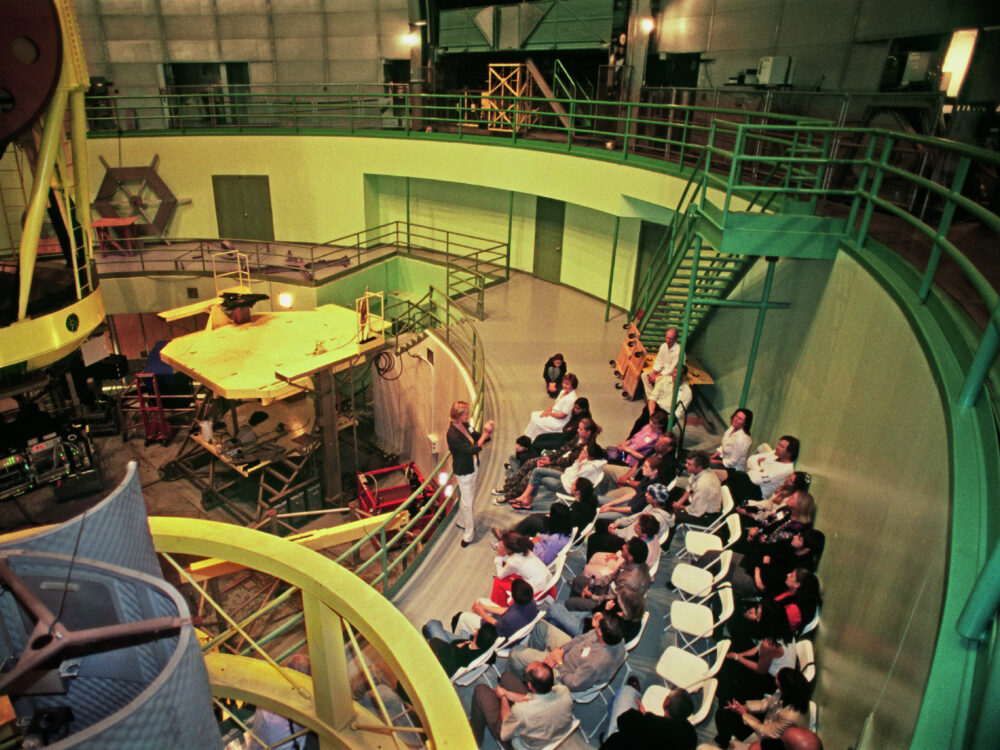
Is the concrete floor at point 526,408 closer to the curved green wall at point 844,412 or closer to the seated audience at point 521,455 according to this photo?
the seated audience at point 521,455

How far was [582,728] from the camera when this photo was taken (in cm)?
535

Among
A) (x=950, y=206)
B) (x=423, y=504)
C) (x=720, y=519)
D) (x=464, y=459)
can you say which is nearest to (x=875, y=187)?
(x=950, y=206)

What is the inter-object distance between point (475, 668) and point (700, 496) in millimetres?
3183

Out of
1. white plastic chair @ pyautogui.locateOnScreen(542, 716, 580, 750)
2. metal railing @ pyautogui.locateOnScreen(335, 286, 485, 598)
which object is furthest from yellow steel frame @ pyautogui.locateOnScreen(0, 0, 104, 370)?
white plastic chair @ pyautogui.locateOnScreen(542, 716, 580, 750)

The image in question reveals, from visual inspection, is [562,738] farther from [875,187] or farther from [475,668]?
[875,187]

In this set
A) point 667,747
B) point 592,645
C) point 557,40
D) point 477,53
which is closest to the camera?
point 667,747

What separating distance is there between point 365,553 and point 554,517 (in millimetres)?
6893

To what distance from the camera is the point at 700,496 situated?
715cm

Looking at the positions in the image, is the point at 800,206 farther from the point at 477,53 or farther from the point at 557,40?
the point at 477,53

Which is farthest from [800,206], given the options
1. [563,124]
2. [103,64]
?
[103,64]

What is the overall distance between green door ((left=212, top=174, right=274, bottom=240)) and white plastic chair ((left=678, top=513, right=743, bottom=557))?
59.0 ft

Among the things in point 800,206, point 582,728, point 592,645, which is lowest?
point 582,728

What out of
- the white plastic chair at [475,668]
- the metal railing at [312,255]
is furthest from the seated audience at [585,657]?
the metal railing at [312,255]

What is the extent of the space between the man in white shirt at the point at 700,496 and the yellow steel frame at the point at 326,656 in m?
4.48
